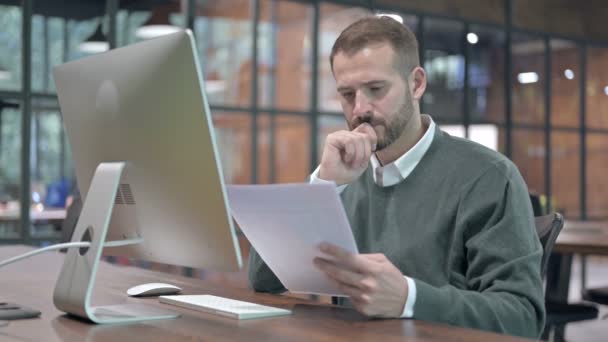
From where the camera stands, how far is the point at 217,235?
1.32 meters

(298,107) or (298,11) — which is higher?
(298,11)

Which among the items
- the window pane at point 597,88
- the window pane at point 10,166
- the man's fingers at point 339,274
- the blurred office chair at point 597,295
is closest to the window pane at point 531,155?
the window pane at point 597,88

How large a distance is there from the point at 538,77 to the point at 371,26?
22.5ft

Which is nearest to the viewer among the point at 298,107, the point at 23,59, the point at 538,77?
the point at 23,59

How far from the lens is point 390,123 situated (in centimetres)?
181

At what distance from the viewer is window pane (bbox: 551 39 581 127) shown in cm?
834

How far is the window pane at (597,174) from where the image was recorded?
28.5 ft

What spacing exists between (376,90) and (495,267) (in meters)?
0.50

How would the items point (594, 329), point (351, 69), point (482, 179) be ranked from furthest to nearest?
point (594, 329) < point (351, 69) < point (482, 179)

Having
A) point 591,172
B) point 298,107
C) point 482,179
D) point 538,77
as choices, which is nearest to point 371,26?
point 482,179

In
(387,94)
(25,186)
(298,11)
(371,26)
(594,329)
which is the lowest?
(594,329)

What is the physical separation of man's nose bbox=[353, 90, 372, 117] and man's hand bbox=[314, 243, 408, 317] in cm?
51

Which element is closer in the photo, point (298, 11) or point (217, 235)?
point (217, 235)

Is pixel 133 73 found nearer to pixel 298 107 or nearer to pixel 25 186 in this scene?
pixel 25 186
